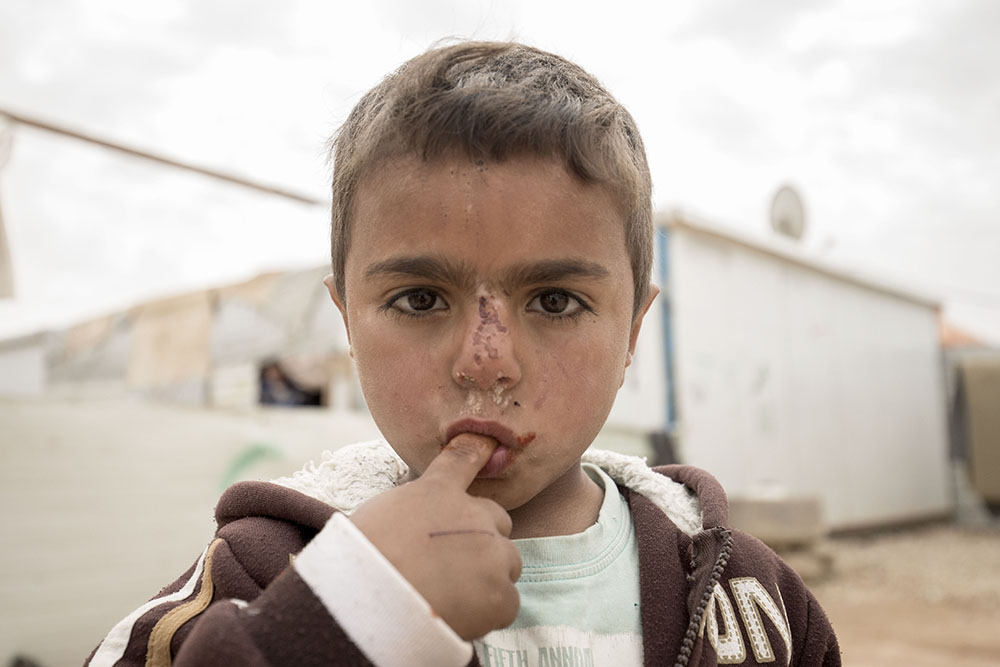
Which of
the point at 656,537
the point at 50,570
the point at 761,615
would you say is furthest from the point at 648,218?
the point at 50,570

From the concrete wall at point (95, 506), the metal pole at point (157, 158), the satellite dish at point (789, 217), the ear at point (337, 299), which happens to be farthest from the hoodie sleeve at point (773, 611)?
the satellite dish at point (789, 217)

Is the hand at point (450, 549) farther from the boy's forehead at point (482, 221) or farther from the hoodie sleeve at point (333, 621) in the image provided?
the boy's forehead at point (482, 221)

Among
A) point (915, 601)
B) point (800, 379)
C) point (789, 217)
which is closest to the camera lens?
point (915, 601)

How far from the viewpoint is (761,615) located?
3.93ft

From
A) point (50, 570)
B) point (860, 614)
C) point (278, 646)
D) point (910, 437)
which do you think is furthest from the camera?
point (910, 437)

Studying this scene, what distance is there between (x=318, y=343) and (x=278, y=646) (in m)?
5.49

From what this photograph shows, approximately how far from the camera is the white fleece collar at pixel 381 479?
1.23 metres

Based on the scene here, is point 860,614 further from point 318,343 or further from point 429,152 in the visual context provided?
point 429,152

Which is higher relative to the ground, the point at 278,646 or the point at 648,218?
the point at 648,218

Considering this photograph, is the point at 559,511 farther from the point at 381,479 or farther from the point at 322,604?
the point at 322,604

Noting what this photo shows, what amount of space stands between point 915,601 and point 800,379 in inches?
108

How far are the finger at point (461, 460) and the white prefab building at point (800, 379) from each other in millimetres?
5269

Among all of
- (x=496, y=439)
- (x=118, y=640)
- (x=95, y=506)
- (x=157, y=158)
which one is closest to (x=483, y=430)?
(x=496, y=439)

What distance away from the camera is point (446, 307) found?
3.36 feet
